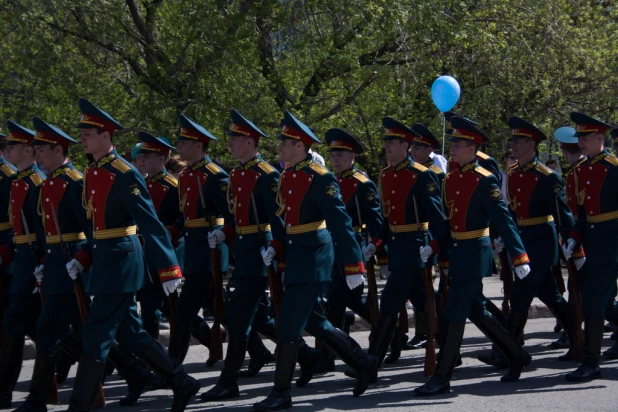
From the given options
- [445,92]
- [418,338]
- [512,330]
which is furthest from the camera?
[445,92]

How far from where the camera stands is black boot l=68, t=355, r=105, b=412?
6781 millimetres

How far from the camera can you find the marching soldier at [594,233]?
8.35m

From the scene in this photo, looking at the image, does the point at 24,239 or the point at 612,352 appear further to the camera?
the point at 612,352

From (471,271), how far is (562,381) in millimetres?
1241

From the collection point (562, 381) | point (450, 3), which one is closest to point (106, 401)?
point (562, 381)

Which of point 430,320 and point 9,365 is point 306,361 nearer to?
point 430,320

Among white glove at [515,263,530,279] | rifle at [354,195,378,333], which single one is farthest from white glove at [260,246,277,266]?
white glove at [515,263,530,279]

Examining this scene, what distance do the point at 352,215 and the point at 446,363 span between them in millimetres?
1926

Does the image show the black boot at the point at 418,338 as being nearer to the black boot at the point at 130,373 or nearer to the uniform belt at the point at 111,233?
the black boot at the point at 130,373

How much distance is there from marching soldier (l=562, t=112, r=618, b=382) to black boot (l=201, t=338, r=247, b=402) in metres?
2.49

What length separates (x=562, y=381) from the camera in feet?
27.4

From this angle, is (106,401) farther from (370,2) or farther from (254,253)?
(370,2)

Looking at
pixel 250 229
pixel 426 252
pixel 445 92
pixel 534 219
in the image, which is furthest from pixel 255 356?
pixel 445 92

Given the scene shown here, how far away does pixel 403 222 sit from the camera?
8672mm
